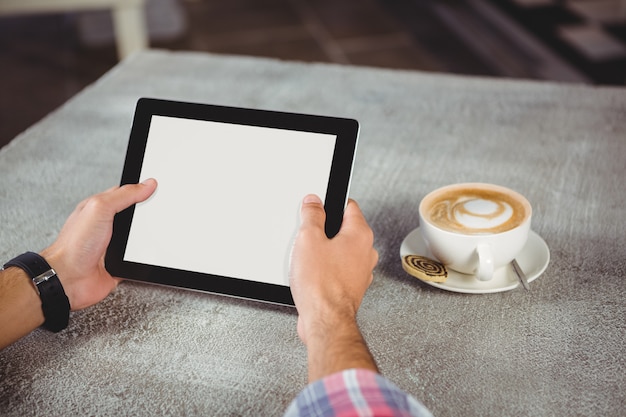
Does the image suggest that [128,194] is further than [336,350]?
Yes

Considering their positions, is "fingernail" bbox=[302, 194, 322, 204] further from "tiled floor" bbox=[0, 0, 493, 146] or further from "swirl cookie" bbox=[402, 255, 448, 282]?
"tiled floor" bbox=[0, 0, 493, 146]

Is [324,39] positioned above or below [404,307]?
below

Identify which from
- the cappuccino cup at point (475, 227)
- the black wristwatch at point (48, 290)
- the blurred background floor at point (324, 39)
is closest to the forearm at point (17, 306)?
the black wristwatch at point (48, 290)

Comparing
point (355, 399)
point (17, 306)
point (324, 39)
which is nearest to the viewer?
point (355, 399)

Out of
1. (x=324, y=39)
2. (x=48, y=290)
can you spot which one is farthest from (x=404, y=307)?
(x=324, y=39)

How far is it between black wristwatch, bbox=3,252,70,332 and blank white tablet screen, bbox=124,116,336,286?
66 mm

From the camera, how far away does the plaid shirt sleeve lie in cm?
42

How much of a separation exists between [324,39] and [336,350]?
8.25 feet

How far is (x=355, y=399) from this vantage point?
1.40 feet

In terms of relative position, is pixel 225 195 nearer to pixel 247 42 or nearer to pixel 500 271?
pixel 500 271

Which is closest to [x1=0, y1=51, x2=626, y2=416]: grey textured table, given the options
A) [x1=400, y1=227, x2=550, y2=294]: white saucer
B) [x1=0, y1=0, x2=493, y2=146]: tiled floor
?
[x1=400, y1=227, x2=550, y2=294]: white saucer

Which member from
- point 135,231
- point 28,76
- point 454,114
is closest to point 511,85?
point 454,114

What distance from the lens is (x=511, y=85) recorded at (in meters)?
1.05

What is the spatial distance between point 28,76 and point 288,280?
2.29 metres
